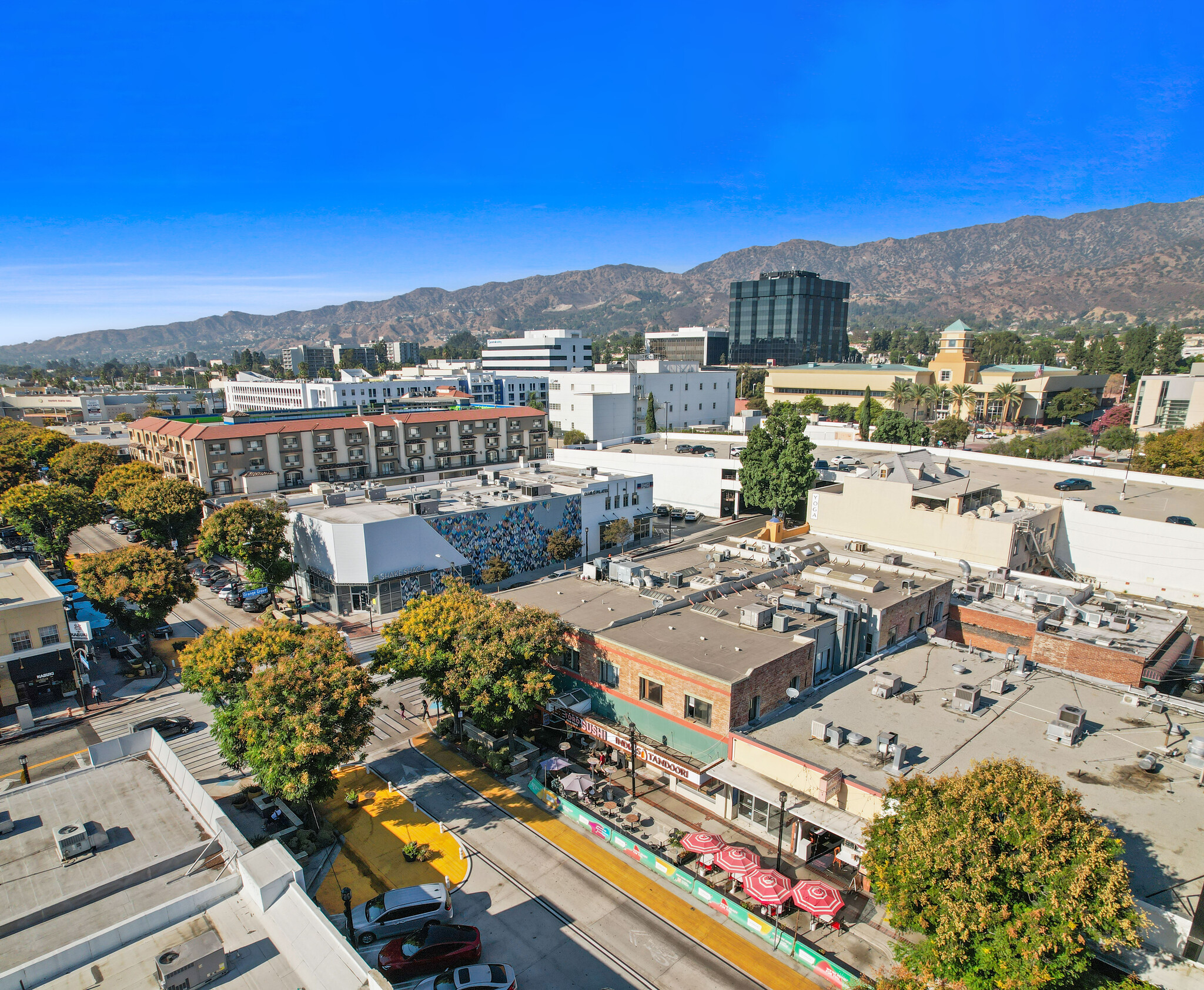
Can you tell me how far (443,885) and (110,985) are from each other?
10.2 metres

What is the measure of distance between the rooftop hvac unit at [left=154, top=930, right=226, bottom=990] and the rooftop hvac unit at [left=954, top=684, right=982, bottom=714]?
2666 cm

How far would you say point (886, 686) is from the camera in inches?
1107

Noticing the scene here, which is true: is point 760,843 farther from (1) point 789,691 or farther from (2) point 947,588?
(2) point 947,588

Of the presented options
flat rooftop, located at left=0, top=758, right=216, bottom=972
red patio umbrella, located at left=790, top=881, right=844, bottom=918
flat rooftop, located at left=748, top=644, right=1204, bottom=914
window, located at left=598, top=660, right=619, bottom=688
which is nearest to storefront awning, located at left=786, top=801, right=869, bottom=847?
flat rooftop, located at left=748, top=644, right=1204, bottom=914

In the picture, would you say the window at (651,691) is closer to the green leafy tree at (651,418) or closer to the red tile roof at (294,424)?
the red tile roof at (294,424)

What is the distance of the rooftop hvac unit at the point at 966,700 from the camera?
2672 cm

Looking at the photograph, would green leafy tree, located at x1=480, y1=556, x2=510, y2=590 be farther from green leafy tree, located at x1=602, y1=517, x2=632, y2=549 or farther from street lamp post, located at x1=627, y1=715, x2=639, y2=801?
street lamp post, located at x1=627, y1=715, x2=639, y2=801

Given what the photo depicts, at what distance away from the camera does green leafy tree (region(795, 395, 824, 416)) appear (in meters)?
141

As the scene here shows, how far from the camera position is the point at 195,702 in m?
39.2

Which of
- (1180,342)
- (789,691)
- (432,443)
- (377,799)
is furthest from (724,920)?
(1180,342)

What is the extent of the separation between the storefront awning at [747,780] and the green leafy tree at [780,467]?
152 feet

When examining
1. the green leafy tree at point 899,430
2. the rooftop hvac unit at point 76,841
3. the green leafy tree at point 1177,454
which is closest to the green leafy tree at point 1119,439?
the green leafy tree at point 1177,454

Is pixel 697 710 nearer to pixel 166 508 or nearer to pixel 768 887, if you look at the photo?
pixel 768 887

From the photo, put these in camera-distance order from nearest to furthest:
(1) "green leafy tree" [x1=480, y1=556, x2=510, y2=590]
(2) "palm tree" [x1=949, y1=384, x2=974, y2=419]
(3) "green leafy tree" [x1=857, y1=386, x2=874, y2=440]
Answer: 1. (1) "green leafy tree" [x1=480, y1=556, x2=510, y2=590]
2. (3) "green leafy tree" [x1=857, y1=386, x2=874, y2=440]
3. (2) "palm tree" [x1=949, y1=384, x2=974, y2=419]
